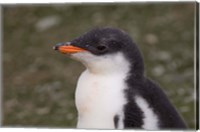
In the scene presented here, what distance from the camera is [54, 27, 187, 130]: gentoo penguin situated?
2275mm

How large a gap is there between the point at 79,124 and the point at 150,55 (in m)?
1.02

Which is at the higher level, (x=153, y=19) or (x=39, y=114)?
(x=153, y=19)

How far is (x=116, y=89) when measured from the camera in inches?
91.4

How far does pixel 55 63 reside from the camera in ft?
11.2

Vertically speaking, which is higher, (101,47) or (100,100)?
(101,47)

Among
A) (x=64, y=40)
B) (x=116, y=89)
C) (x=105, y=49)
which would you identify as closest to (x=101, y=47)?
(x=105, y=49)

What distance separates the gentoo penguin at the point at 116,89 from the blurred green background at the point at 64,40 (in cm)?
66

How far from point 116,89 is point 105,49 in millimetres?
137

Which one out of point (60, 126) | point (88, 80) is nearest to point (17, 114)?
point (60, 126)

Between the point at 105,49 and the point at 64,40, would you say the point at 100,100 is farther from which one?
the point at 64,40

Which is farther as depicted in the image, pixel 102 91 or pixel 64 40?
pixel 64 40

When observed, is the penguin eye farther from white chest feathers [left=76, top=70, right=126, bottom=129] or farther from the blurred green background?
the blurred green background

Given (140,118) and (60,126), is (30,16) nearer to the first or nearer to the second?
(60,126)

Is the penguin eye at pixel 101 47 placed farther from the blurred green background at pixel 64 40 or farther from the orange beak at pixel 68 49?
the blurred green background at pixel 64 40
